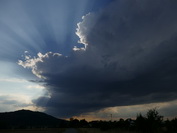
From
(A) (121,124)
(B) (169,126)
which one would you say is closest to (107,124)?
(A) (121,124)

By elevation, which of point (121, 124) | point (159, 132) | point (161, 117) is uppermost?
point (121, 124)

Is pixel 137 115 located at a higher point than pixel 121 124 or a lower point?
lower

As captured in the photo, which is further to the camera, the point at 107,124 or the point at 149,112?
the point at 107,124

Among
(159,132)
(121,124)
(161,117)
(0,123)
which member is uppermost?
(0,123)

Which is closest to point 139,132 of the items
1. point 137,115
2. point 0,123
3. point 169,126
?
point 137,115

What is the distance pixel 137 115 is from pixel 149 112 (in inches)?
142

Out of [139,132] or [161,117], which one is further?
[139,132]

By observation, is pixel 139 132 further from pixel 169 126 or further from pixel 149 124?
pixel 169 126

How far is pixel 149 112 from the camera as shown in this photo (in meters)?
29.6

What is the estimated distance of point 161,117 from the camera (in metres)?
29.1

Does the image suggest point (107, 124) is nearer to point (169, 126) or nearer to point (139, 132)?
point (169, 126)

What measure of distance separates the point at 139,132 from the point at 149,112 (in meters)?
3.89

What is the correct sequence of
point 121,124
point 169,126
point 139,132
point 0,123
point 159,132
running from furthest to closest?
point 0,123
point 121,124
point 169,126
point 139,132
point 159,132

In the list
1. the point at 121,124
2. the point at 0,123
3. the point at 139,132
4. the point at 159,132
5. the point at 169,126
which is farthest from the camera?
the point at 0,123
